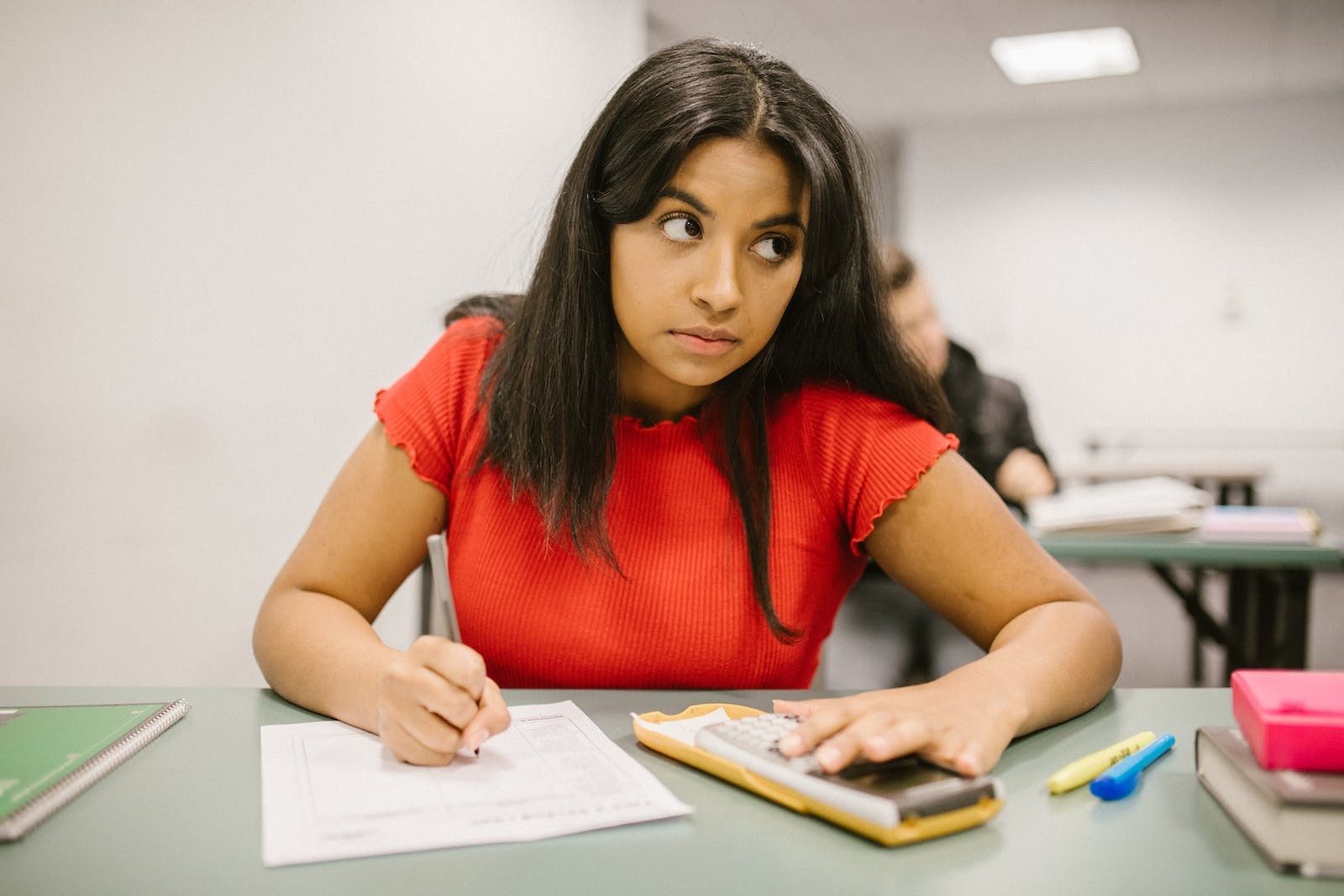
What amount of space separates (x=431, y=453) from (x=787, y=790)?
0.57 m

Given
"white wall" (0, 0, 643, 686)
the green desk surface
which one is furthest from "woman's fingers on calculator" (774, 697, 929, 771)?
the green desk surface

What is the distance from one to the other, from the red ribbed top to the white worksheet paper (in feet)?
0.73

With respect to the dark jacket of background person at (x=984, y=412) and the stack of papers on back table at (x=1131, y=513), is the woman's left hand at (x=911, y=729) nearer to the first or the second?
the stack of papers on back table at (x=1131, y=513)

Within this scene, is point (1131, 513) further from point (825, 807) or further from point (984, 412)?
point (825, 807)

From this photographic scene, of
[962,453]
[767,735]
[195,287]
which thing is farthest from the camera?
[962,453]

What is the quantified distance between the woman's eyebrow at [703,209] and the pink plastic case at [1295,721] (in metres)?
0.55

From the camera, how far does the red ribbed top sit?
1041mm

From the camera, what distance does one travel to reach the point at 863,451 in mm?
1087

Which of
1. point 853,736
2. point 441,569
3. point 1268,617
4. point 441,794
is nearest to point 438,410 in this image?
point 441,569

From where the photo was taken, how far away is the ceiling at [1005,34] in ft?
15.0

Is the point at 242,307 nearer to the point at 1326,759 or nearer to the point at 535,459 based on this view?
the point at 535,459

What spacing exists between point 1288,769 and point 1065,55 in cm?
546

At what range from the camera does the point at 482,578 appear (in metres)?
1.06

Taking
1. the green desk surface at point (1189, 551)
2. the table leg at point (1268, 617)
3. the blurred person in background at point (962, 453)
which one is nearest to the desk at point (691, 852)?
the green desk surface at point (1189, 551)
